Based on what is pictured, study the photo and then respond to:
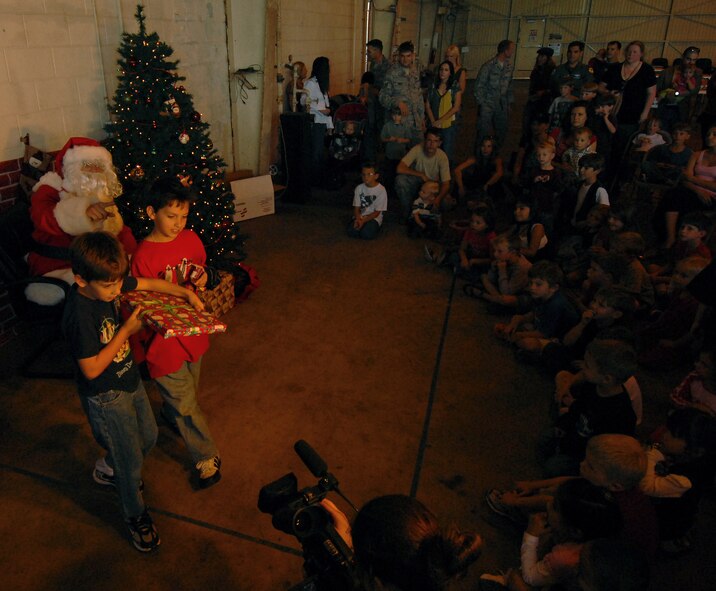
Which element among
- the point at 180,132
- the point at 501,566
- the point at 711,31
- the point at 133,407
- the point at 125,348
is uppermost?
the point at 711,31

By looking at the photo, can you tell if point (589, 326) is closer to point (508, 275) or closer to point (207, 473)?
point (508, 275)

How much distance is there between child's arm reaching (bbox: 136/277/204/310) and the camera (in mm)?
2730

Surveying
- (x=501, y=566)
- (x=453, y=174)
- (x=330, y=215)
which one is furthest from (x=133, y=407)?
(x=453, y=174)

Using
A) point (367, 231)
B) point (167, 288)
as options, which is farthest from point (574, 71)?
point (167, 288)

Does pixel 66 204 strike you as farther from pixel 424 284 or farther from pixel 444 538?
pixel 444 538

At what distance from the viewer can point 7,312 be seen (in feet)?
14.3

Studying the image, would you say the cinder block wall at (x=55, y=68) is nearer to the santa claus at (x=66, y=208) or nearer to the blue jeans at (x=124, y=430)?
the santa claus at (x=66, y=208)

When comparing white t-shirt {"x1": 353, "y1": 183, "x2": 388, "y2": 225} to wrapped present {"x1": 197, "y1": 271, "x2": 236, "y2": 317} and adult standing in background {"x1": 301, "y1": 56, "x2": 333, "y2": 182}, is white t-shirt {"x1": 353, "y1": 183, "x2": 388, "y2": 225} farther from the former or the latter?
wrapped present {"x1": 197, "y1": 271, "x2": 236, "y2": 317}

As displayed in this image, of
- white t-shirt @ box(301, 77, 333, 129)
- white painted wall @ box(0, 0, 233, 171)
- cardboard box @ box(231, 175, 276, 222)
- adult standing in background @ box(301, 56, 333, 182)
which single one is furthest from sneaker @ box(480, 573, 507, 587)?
white t-shirt @ box(301, 77, 333, 129)

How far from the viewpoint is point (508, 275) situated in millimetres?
5066

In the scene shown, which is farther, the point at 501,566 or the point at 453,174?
the point at 453,174

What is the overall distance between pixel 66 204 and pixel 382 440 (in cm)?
268

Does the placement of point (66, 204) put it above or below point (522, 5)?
below

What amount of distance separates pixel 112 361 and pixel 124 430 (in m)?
0.33
